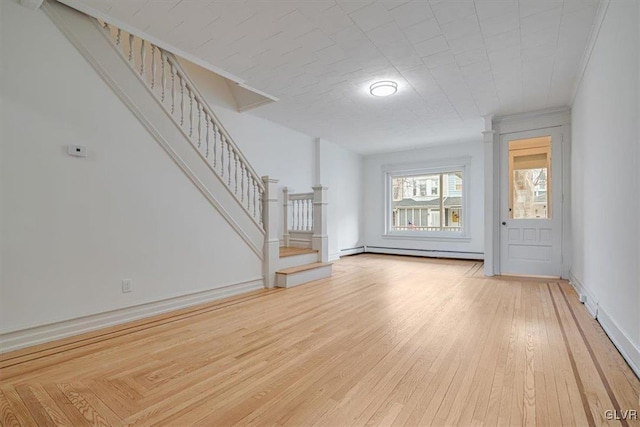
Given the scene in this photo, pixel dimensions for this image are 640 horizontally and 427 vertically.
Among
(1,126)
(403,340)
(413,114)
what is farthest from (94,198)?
(413,114)

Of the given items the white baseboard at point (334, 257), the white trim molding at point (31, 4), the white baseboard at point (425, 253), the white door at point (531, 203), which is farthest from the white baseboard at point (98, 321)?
the white baseboard at point (425, 253)

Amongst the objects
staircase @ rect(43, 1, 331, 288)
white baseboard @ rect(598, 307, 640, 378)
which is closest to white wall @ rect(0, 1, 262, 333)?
staircase @ rect(43, 1, 331, 288)

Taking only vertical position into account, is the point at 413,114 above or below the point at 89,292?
above

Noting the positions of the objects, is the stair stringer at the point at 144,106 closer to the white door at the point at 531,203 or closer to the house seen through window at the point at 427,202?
the white door at the point at 531,203

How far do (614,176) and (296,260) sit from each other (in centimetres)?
389

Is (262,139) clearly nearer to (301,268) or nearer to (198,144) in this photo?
(198,144)

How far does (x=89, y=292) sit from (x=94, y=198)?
0.83 m

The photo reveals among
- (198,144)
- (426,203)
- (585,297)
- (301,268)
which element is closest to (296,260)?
(301,268)

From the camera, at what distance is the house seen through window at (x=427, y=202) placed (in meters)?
7.66

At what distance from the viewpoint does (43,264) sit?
2.43m

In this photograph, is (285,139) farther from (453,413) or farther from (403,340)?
(453,413)

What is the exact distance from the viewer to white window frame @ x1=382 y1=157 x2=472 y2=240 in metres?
7.23

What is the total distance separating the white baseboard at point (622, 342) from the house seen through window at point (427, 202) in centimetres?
500

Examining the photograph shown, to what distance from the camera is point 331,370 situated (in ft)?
6.50
